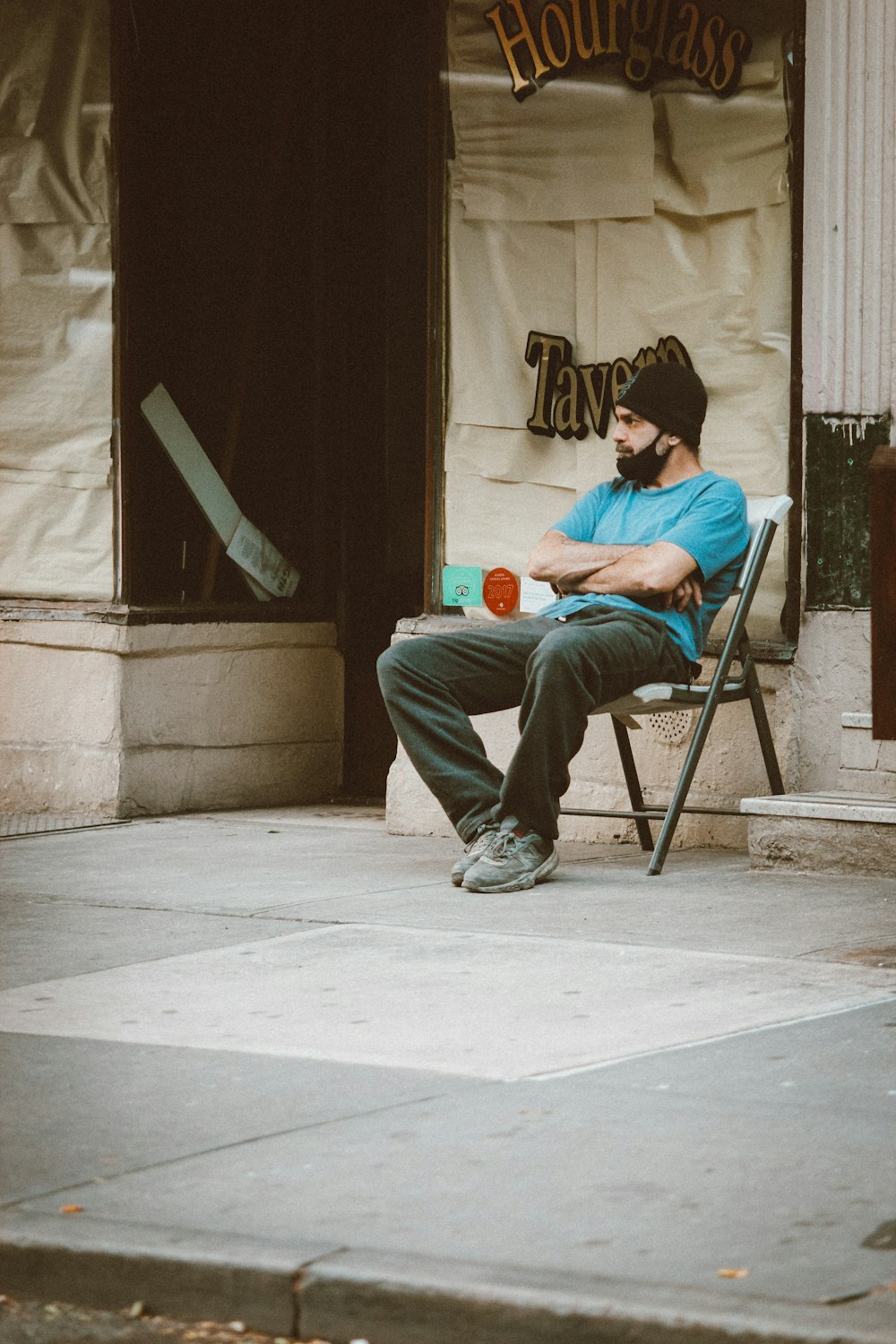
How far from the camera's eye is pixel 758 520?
7039 millimetres

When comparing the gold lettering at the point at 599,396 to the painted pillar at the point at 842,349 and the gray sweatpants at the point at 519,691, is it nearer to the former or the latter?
the painted pillar at the point at 842,349

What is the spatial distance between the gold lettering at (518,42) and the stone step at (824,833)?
2835mm

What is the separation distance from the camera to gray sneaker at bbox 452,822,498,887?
21.6ft

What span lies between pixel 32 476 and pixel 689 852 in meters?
3.14

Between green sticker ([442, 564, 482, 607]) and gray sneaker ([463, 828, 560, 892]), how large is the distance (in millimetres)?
1692

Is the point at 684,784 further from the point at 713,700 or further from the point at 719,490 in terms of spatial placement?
the point at 719,490

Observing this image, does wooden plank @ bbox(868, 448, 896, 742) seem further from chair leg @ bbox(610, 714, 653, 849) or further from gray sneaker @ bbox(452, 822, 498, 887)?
chair leg @ bbox(610, 714, 653, 849)

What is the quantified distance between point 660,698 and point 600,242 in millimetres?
2029

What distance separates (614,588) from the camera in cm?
680

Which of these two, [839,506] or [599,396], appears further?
[599,396]

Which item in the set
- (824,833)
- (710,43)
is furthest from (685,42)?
(824,833)

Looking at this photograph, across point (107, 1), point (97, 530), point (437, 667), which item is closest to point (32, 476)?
point (97, 530)

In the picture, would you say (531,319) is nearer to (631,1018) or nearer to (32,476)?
(32,476)

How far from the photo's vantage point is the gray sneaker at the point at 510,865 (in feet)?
21.4
